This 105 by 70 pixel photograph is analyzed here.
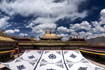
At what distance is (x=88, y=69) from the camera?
9617mm

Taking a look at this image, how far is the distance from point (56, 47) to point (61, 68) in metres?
15.3

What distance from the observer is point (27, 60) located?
38.5ft

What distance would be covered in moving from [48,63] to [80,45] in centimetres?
1877

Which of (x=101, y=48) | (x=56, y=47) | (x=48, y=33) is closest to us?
(x=101, y=48)

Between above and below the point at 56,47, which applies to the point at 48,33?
above

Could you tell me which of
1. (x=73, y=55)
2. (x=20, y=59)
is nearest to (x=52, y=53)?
(x=73, y=55)

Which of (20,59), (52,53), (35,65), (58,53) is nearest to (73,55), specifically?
(58,53)

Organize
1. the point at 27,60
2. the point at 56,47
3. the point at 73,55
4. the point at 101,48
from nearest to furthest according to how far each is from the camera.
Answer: the point at 27,60
the point at 73,55
the point at 101,48
the point at 56,47

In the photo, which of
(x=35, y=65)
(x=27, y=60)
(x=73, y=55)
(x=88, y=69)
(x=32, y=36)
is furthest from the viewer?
(x=32, y=36)

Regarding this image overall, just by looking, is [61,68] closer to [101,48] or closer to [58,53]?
[58,53]

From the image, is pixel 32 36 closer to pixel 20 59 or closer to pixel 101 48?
pixel 20 59

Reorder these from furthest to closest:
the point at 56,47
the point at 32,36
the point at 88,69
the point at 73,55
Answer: the point at 32,36, the point at 56,47, the point at 73,55, the point at 88,69

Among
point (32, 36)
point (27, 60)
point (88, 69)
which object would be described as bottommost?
point (88, 69)

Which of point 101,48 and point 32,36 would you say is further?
point 32,36
